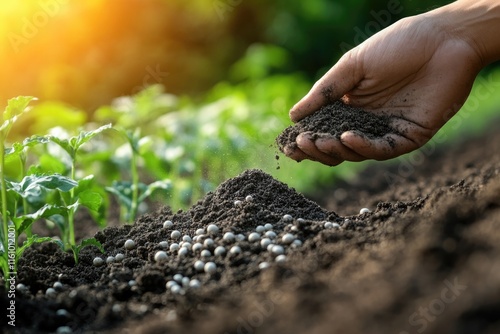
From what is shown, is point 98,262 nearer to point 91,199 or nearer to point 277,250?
point 91,199

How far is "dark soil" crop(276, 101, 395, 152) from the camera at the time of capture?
11.1 ft

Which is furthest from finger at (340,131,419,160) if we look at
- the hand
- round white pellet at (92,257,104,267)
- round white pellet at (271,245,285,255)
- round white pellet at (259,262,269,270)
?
round white pellet at (92,257,104,267)

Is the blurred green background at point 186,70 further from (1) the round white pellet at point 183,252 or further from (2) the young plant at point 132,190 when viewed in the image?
(1) the round white pellet at point 183,252

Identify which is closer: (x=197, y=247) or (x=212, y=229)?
(x=197, y=247)

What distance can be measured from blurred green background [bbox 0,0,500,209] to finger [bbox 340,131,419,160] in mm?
1482

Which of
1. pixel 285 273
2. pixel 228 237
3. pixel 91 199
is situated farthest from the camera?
pixel 91 199

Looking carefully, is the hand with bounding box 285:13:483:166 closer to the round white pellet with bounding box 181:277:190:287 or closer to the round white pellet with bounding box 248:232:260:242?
the round white pellet with bounding box 248:232:260:242

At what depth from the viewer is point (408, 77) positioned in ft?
12.1

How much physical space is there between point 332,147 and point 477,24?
45.0 inches

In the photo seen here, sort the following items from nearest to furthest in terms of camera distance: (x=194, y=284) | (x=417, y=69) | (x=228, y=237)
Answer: (x=194, y=284), (x=228, y=237), (x=417, y=69)

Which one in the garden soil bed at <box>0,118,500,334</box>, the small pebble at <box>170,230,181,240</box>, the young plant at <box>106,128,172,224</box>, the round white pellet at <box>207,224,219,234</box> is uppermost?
the young plant at <box>106,128,172,224</box>

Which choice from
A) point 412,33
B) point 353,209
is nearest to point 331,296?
point 412,33

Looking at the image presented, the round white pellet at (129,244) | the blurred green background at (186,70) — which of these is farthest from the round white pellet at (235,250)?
the blurred green background at (186,70)

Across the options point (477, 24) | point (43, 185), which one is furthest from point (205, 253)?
point (477, 24)
